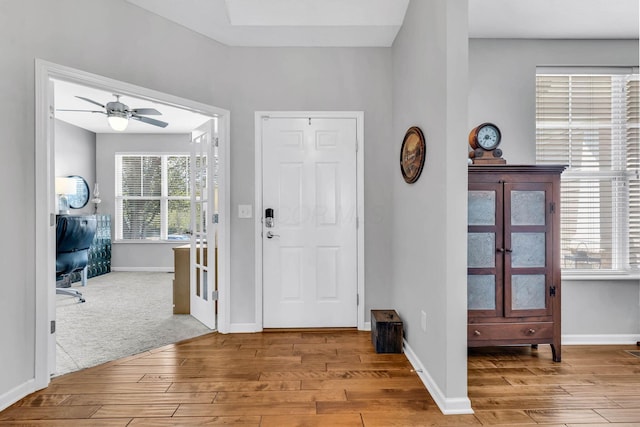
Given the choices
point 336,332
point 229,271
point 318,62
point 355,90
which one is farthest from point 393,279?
point 318,62

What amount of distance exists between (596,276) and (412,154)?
1.98 metres

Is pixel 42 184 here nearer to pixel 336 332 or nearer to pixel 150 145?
pixel 336 332

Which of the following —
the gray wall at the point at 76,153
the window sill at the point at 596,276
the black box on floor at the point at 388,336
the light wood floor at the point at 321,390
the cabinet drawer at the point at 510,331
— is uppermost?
the gray wall at the point at 76,153

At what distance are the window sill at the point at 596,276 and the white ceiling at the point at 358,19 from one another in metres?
2.05

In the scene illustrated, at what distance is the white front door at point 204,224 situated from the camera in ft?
10.8

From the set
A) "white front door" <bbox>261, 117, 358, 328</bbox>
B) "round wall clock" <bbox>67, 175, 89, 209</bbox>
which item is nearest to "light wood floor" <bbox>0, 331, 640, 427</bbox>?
"white front door" <bbox>261, 117, 358, 328</bbox>

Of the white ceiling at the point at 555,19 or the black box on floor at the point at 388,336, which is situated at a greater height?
the white ceiling at the point at 555,19

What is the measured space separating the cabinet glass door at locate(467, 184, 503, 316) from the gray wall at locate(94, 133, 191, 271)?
18.0 feet

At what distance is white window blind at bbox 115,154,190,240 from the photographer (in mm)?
6551

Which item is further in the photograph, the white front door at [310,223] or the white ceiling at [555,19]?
the white front door at [310,223]

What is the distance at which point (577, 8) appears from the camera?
259cm

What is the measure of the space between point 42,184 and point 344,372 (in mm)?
2356

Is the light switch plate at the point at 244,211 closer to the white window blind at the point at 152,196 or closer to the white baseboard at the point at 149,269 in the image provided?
the white window blind at the point at 152,196

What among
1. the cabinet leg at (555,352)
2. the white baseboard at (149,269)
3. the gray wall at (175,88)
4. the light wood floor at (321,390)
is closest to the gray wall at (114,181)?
the white baseboard at (149,269)
